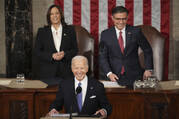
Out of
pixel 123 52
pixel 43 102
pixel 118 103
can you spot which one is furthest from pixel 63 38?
pixel 118 103

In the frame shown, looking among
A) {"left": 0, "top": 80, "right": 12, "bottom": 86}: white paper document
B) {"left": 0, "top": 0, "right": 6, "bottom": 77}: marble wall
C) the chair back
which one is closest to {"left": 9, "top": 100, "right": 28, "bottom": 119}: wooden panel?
{"left": 0, "top": 80, "right": 12, "bottom": 86}: white paper document

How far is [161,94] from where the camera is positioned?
368cm

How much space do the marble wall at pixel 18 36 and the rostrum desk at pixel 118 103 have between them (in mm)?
2074

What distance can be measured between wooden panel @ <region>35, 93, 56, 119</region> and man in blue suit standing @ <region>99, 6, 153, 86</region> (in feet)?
2.32

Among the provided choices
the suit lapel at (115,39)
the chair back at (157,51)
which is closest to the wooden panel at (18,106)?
the suit lapel at (115,39)

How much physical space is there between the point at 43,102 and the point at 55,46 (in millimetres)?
928

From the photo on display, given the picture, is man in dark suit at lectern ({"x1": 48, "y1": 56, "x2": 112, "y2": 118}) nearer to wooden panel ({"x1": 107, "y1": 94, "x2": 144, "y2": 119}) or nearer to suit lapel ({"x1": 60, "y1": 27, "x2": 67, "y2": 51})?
wooden panel ({"x1": 107, "y1": 94, "x2": 144, "y2": 119})

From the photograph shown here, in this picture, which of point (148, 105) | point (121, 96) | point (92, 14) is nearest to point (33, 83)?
point (121, 96)

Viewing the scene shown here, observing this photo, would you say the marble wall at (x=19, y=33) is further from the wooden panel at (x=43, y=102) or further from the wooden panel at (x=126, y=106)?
the wooden panel at (x=126, y=106)

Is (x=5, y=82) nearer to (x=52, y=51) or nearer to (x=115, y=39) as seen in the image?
(x=52, y=51)

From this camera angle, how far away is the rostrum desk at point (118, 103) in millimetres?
3666

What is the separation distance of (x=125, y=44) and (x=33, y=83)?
1147mm

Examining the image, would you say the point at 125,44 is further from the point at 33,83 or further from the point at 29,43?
the point at 29,43

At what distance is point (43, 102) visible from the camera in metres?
3.88
